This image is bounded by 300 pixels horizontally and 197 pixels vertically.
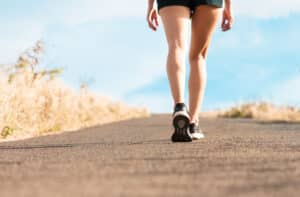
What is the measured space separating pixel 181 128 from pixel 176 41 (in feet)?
2.42

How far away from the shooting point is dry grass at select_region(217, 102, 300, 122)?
17.4 m

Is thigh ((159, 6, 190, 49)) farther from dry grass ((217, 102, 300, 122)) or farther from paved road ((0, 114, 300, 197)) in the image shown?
dry grass ((217, 102, 300, 122))

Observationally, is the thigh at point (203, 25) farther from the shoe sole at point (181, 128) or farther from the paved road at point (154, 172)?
the paved road at point (154, 172)

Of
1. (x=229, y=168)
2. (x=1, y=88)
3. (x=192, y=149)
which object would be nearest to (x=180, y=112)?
(x=192, y=149)

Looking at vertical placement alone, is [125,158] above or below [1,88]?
below

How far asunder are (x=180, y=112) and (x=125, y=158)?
1.49 meters

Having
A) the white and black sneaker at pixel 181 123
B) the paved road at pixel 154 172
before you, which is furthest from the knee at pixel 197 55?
the paved road at pixel 154 172

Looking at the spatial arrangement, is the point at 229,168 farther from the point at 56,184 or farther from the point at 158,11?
the point at 158,11

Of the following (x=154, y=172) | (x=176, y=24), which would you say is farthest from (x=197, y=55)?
(x=154, y=172)

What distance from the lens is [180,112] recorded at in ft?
16.6

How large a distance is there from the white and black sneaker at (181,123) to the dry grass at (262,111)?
38.8 ft

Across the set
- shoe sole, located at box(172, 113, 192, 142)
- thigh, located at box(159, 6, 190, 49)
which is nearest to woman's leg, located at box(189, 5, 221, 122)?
thigh, located at box(159, 6, 190, 49)

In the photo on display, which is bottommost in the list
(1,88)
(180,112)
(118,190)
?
(118,190)

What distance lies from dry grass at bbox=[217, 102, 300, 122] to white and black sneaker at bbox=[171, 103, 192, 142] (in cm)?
1182
